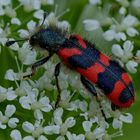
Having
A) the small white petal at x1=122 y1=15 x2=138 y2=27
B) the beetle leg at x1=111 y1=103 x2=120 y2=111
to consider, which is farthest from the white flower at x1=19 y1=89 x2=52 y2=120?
the small white petal at x1=122 y1=15 x2=138 y2=27

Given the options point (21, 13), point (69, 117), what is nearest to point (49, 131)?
point (69, 117)

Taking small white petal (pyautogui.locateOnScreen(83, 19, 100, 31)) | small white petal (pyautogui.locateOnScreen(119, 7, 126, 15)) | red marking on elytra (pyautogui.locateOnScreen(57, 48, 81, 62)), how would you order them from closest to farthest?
red marking on elytra (pyautogui.locateOnScreen(57, 48, 81, 62))
small white petal (pyautogui.locateOnScreen(83, 19, 100, 31))
small white petal (pyautogui.locateOnScreen(119, 7, 126, 15))

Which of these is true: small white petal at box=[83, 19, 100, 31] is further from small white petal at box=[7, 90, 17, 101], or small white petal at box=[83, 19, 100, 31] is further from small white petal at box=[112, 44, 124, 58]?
small white petal at box=[7, 90, 17, 101]

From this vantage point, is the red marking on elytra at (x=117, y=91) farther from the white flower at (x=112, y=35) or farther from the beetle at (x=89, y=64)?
the white flower at (x=112, y=35)

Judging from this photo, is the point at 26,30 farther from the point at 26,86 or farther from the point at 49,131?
the point at 49,131

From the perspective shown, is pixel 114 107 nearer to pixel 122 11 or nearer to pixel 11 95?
pixel 11 95

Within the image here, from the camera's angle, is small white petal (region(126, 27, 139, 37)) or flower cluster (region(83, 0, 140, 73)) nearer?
flower cluster (region(83, 0, 140, 73))

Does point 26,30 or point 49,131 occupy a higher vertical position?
point 26,30
